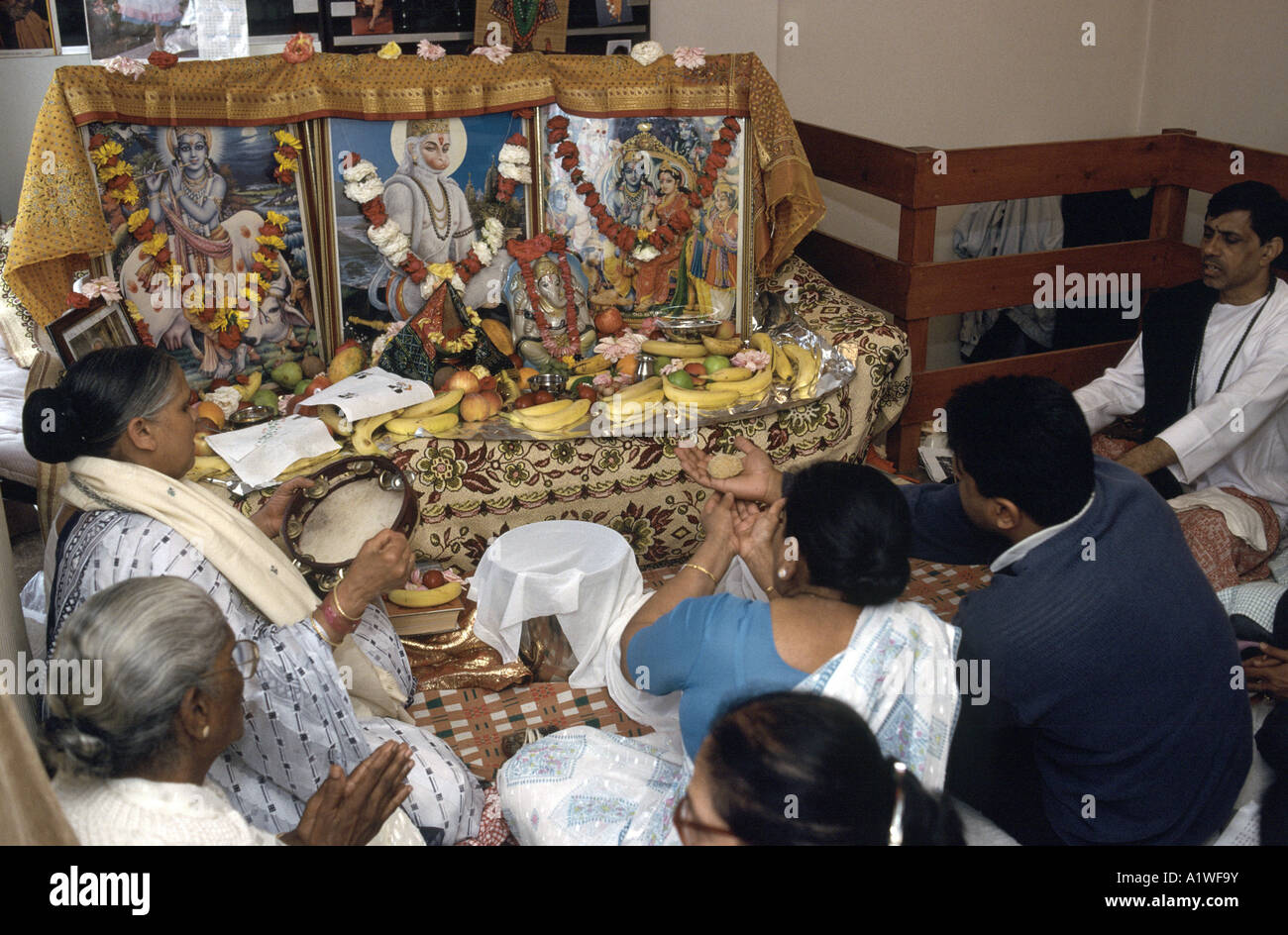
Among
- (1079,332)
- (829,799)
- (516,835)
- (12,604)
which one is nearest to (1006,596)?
(829,799)

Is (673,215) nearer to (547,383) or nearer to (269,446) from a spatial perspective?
(547,383)

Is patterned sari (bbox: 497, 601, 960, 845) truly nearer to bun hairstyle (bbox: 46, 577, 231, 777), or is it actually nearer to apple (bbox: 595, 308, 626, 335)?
bun hairstyle (bbox: 46, 577, 231, 777)

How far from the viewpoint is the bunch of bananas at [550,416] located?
4.63 m

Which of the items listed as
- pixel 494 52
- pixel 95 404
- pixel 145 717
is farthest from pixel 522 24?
pixel 145 717

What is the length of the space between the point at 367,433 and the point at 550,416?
74 cm

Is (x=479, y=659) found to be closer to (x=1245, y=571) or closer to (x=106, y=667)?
(x=106, y=667)

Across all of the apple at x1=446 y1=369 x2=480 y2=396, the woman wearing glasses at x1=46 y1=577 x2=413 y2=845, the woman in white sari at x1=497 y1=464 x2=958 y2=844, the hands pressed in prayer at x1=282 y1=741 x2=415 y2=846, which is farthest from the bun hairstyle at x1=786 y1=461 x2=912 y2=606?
the apple at x1=446 y1=369 x2=480 y2=396

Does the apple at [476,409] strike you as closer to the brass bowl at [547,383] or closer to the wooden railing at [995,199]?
the brass bowl at [547,383]

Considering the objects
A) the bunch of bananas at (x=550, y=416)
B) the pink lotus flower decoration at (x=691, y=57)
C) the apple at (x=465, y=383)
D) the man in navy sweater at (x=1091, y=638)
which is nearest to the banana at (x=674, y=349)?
the bunch of bananas at (x=550, y=416)

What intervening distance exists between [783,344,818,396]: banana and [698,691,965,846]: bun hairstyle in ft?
11.1

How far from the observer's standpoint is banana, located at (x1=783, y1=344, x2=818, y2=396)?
5000mm

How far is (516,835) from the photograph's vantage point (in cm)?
297

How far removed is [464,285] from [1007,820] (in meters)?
3.36

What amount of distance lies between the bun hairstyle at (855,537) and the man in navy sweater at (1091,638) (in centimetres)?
34
